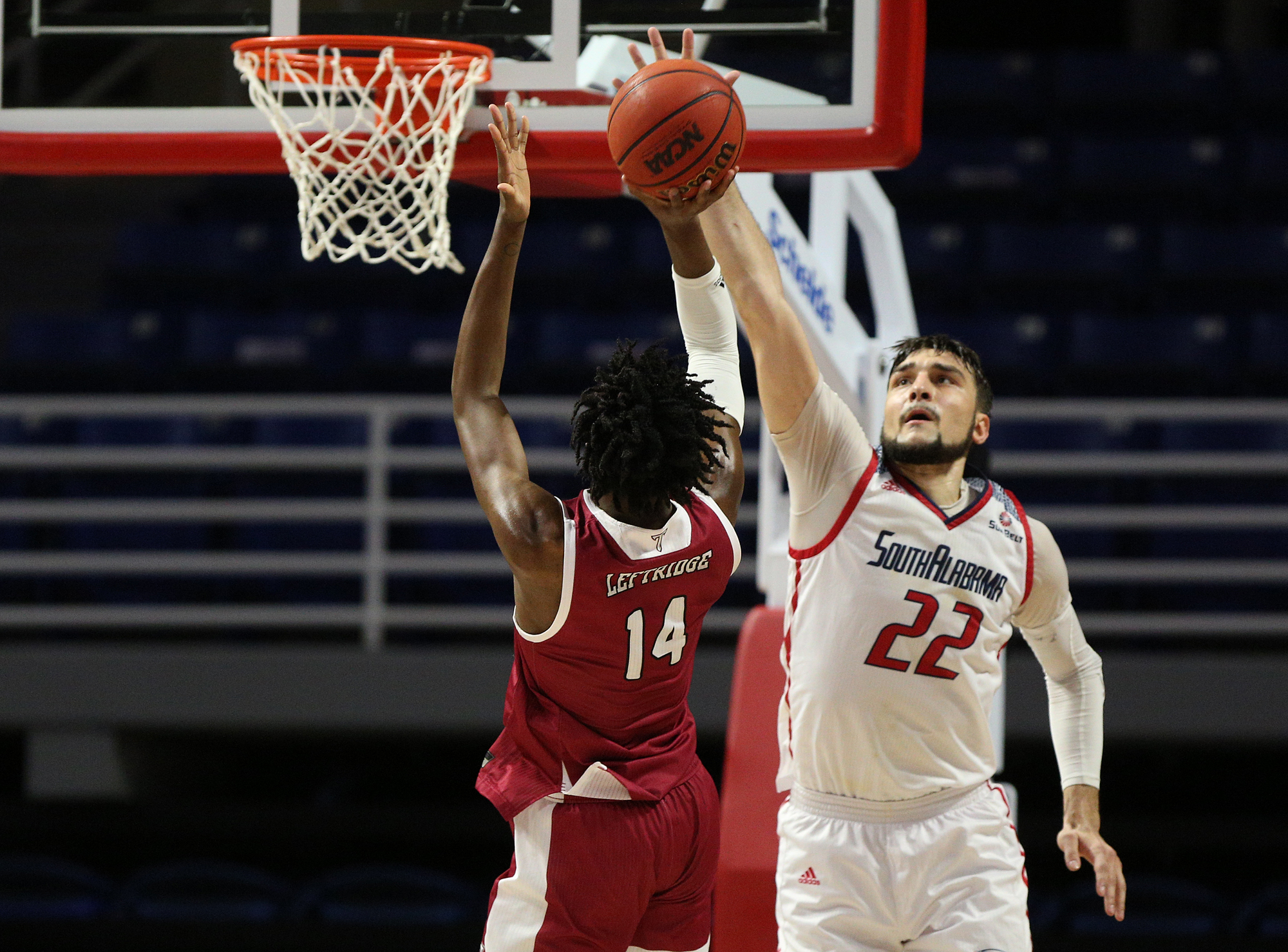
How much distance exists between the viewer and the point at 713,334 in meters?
3.17

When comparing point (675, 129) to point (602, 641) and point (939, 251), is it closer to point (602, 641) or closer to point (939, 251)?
point (602, 641)

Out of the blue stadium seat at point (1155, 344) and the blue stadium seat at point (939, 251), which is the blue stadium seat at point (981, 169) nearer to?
the blue stadium seat at point (939, 251)

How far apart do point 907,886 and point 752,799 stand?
123cm

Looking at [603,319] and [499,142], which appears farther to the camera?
[603,319]

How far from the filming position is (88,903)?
6699 millimetres

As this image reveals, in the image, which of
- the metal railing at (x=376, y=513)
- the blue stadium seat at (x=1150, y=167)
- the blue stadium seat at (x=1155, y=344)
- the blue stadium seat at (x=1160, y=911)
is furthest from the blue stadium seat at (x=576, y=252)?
the blue stadium seat at (x=1160, y=911)

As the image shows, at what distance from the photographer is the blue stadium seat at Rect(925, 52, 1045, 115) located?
9461mm

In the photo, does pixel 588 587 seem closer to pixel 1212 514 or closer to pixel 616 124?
pixel 616 124

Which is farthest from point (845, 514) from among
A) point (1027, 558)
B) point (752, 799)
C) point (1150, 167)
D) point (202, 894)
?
point (1150, 167)

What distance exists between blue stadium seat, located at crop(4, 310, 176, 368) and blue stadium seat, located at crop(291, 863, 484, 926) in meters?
3.12

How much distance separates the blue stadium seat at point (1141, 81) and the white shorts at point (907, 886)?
715 centimetres

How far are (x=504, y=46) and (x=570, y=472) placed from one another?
12.4 feet

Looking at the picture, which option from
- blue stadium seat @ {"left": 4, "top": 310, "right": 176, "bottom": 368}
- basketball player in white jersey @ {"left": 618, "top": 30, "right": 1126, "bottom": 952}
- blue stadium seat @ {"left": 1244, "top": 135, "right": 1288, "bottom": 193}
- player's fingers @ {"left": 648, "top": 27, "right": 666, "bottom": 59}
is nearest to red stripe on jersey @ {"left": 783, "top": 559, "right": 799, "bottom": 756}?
basketball player in white jersey @ {"left": 618, "top": 30, "right": 1126, "bottom": 952}

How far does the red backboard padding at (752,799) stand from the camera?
165 inches
